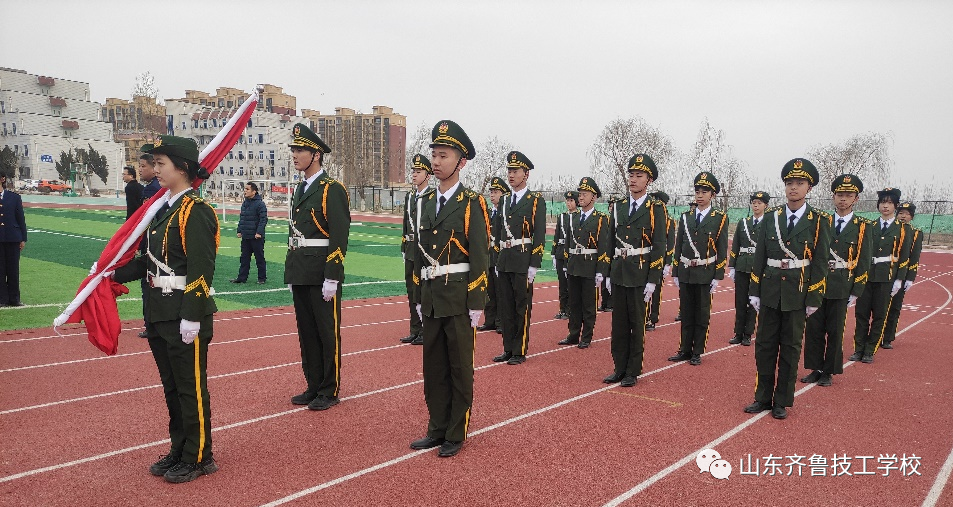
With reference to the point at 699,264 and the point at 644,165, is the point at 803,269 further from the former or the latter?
the point at 699,264

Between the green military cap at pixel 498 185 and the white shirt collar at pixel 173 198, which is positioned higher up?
the green military cap at pixel 498 185

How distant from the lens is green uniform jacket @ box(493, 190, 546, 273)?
305 inches

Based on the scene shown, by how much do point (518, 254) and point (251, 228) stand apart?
22.8 ft

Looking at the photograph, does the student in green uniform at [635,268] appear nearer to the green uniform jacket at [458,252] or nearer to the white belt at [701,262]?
the white belt at [701,262]

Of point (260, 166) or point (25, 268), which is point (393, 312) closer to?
point (25, 268)

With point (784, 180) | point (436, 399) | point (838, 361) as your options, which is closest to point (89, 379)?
point (436, 399)

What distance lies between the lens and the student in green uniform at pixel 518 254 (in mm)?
7445

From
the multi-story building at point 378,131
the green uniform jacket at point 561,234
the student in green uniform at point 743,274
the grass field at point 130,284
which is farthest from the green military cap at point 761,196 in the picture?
the multi-story building at point 378,131

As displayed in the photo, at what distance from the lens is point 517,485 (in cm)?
399

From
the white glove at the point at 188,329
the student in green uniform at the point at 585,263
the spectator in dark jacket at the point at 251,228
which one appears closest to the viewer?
the white glove at the point at 188,329

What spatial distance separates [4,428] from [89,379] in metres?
1.35

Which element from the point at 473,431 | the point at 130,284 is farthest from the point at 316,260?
the point at 130,284

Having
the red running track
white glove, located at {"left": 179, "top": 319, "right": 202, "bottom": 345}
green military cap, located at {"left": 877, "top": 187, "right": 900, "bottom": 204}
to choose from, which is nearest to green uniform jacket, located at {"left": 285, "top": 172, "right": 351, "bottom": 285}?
the red running track

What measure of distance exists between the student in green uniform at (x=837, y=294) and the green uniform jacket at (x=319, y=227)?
5101mm
